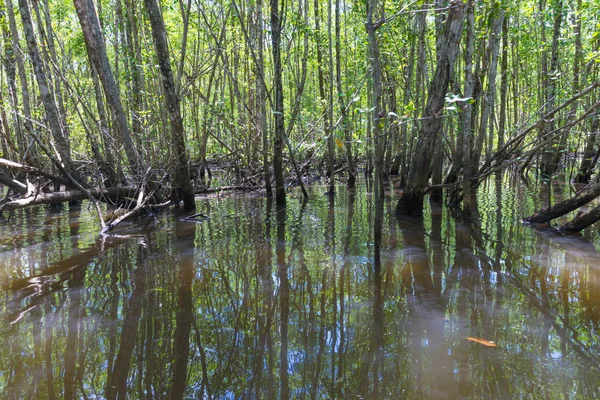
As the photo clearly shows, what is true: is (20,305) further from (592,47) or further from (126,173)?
(592,47)

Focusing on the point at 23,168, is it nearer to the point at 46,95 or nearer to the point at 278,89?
the point at 46,95

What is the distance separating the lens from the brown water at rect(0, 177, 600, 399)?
274 cm

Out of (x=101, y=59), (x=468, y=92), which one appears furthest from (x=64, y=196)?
(x=468, y=92)

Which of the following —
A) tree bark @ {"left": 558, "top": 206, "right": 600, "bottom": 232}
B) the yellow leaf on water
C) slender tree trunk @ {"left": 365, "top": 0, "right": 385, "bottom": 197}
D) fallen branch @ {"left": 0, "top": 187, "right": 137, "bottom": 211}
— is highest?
slender tree trunk @ {"left": 365, "top": 0, "right": 385, "bottom": 197}

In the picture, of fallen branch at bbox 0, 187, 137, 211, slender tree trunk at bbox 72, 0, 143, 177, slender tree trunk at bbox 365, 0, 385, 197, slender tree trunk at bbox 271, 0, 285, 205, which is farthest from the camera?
slender tree trunk at bbox 271, 0, 285, 205

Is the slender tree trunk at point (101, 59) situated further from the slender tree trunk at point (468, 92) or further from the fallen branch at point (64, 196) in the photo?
the slender tree trunk at point (468, 92)

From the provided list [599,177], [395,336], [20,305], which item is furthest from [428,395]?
[599,177]

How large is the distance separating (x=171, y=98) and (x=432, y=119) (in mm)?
5296

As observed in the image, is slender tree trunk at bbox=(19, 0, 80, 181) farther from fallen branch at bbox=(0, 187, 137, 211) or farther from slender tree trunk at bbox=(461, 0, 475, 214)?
slender tree trunk at bbox=(461, 0, 475, 214)

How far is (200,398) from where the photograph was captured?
260cm

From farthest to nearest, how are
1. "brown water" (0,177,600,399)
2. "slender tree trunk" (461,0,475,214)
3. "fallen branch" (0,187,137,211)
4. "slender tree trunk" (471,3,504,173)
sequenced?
"slender tree trunk" (471,3,504,173), "slender tree trunk" (461,0,475,214), "fallen branch" (0,187,137,211), "brown water" (0,177,600,399)

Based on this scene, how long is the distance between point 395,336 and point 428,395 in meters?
0.78

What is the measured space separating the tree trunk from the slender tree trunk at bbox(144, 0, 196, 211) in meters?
4.81

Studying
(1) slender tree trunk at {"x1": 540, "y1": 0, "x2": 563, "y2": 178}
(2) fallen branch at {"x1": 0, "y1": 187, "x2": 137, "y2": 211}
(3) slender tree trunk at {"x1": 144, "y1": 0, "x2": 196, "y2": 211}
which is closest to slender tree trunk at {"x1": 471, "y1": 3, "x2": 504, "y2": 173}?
(1) slender tree trunk at {"x1": 540, "y1": 0, "x2": 563, "y2": 178}
